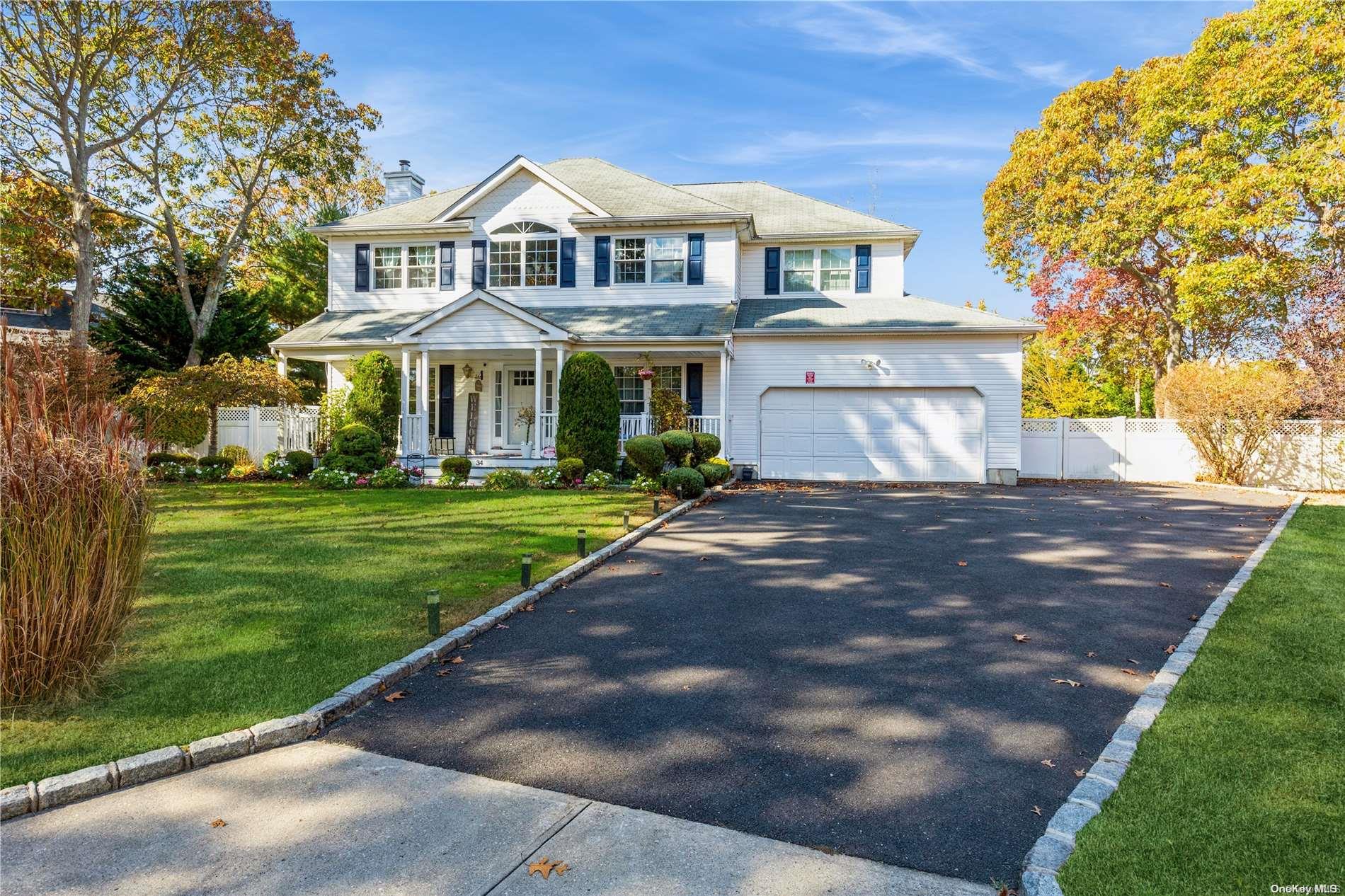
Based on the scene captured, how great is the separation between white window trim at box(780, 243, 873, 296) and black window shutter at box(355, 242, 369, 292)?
1187cm

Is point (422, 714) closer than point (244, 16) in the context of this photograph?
Yes

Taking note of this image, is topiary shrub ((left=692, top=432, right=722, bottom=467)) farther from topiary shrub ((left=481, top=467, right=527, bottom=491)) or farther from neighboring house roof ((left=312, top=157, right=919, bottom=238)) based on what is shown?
neighboring house roof ((left=312, top=157, right=919, bottom=238))

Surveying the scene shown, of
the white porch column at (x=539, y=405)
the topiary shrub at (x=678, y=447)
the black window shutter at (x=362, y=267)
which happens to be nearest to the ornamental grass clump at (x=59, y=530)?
Result: the topiary shrub at (x=678, y=447)

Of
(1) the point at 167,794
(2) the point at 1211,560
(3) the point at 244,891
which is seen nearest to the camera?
(3) the point at 244,891

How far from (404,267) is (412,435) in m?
5.96

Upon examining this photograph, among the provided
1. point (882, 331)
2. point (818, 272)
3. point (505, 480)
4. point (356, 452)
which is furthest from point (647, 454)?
point (818, 272)

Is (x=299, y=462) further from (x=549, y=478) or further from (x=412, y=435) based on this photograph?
(x=549, y=478)

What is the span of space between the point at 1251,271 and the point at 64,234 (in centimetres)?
3236

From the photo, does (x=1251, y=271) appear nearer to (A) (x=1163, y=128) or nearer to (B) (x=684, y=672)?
(A) (x=1163, y=128)

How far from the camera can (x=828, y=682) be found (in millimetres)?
5043

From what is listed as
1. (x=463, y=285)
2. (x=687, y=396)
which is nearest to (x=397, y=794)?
(x=687, y=396)

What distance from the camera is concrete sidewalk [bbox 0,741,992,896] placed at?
2875 mm

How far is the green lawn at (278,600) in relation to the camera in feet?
13.7

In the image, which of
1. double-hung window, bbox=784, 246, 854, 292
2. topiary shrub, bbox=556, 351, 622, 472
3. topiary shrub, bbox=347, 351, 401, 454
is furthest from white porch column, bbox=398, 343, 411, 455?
double-hung window, bbox=784, 246, 854, 292
